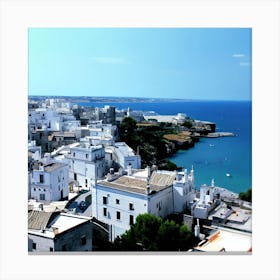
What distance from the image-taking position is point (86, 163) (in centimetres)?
820

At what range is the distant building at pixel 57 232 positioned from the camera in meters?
4.79

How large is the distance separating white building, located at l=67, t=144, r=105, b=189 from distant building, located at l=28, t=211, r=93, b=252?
1.89 metres

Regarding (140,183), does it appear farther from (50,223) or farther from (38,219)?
(38,219)

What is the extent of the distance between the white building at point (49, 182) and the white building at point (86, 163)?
0.34 metres

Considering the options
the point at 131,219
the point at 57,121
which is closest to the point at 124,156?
the point at 131,219

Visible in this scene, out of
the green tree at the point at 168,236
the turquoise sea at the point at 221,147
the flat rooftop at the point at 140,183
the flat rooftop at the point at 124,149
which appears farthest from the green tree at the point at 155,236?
the flat rooftop at the point at 124,149

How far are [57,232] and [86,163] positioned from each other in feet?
11.2

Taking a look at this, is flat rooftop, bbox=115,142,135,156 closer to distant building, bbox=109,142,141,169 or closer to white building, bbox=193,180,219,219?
distant building, bbox=109,142,141,169

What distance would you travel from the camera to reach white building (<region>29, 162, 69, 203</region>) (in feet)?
Answer: 21.0

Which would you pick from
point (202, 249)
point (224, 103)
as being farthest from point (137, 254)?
point (224, 103)

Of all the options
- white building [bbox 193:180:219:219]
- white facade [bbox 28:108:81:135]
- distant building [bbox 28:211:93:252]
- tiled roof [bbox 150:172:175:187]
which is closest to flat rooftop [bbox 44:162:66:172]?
tiled roof [bbox 150:172:175:187]
